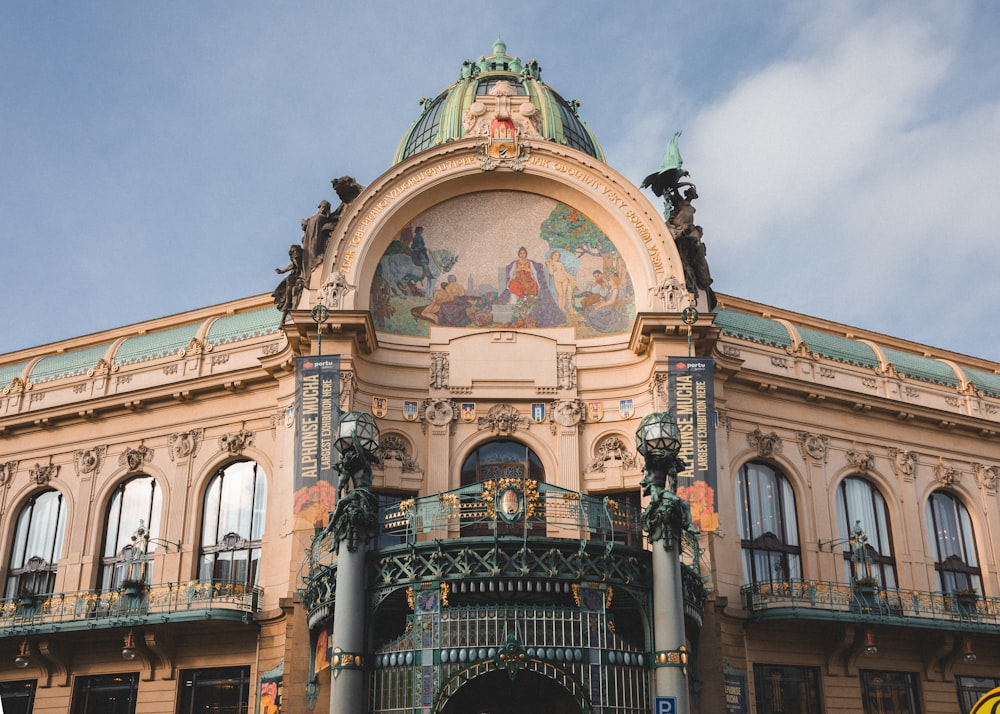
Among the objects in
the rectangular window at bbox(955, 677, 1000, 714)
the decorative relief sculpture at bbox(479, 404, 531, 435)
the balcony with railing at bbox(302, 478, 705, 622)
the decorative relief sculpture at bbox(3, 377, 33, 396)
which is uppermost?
the decorative relief sculpture at bbox(3, 377, 33, 396)

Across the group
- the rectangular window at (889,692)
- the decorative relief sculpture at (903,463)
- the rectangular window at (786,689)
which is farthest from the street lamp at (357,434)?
the decorative relief sculpture at (903,463)

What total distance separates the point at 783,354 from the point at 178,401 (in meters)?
17.3

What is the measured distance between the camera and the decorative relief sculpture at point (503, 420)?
29.5 meters

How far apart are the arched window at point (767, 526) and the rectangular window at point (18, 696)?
1896 centimetres

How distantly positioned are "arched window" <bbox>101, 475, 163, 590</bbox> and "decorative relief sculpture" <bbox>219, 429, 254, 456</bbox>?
253 centimetres

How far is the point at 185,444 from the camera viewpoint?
103 ft

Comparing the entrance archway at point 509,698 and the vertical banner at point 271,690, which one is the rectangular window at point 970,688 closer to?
the entrance archway at point 509,698

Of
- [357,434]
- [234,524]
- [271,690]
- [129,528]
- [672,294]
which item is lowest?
[271,690]

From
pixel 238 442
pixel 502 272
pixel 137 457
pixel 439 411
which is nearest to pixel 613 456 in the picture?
pixel 439 411

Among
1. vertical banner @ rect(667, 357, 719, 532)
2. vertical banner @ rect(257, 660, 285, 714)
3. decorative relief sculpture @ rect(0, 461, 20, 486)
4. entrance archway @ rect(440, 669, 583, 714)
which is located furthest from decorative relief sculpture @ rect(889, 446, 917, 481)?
decorative relief sculpture @ rect(0, 461, 20, 486)

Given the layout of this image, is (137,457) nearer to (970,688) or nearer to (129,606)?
(129,606)

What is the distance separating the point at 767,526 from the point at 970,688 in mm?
7196

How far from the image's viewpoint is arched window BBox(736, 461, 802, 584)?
2989 cm

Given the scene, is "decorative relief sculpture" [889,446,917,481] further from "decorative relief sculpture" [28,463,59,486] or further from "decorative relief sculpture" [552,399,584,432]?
"decorative relief sculpture" [28,463,59,486]
